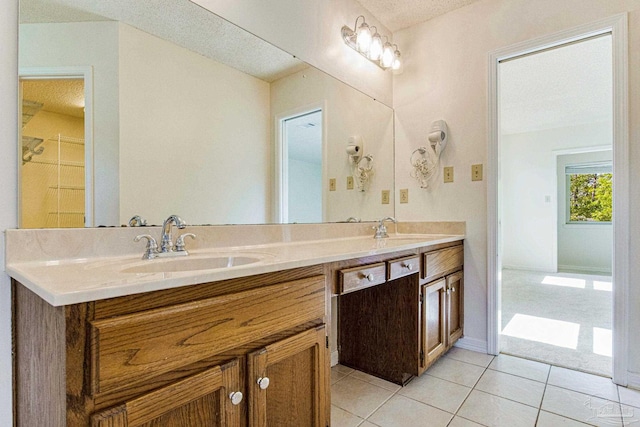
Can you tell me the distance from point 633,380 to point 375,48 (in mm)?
2390

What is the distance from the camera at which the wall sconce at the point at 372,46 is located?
2.09 meters

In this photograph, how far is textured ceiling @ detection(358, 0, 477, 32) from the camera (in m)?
2.14

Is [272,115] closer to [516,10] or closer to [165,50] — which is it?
[165,50]

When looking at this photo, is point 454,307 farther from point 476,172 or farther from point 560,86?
point 560,86

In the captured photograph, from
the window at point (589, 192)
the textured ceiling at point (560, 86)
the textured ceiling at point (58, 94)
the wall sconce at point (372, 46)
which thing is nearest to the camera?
the textured ceiling at point (58, 94)

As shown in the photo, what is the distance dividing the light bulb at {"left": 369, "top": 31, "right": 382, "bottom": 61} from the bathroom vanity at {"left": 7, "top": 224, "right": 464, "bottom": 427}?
1490 mm

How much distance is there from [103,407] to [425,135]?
2305 millimetres

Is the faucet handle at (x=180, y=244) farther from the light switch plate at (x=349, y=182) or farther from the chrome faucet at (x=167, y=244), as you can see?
the light switch plate at (x=349, y=182)

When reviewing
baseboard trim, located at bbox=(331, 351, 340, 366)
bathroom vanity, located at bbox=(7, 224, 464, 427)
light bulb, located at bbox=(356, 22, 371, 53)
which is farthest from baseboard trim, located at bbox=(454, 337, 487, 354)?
light bulb, located at bbox=(356, 22, 371, 53)

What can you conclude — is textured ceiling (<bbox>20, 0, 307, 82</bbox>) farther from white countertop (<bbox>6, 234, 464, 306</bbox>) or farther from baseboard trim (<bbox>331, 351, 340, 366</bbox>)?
baseboard trim (<bbox>331, 351, 340, 366</bbox>)

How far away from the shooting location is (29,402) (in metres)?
0.81

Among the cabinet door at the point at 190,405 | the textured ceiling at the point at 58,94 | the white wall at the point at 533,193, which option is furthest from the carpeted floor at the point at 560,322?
the textured ceiling at the point at 58,94

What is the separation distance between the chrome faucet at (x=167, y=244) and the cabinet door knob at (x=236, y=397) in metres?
0.52

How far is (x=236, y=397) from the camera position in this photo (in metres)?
0.82
